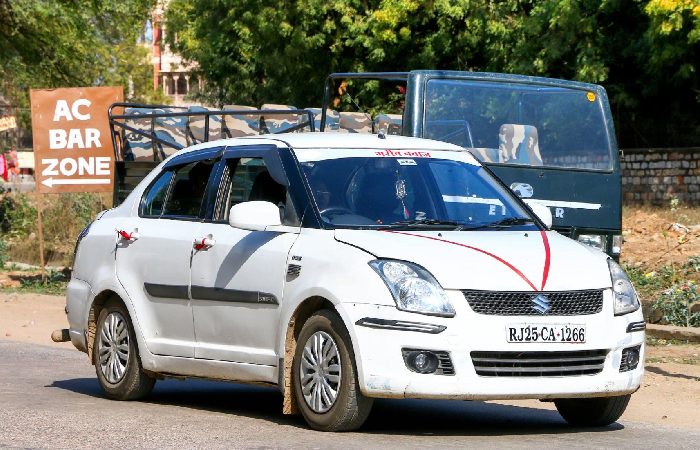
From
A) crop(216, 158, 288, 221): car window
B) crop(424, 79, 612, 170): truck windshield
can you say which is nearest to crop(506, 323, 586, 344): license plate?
crop(216, 158, 288, 221): car window

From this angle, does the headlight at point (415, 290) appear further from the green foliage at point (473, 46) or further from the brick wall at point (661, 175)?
the brick wall at point (661, 175)

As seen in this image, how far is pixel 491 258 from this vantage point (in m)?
8.27

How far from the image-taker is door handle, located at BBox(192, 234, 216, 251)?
9500 millimetres

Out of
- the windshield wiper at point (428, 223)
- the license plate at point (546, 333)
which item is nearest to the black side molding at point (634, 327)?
the license plate at point (546, 333)

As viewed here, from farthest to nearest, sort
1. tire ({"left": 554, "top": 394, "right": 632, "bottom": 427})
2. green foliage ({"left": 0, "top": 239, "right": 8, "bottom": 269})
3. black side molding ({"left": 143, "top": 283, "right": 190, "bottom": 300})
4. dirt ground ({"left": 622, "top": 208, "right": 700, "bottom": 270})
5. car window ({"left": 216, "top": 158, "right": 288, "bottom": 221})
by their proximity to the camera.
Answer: green foliage ({"left": 0, "top": 239, "right": 8, "bottom": 269}), dirt ground ({"left": 622, "top": 208, "right": 700, "bottom": 270}), black side molding ({"left": 143, "top": 283, "right": 190, "bottom": 300}), car window ({"left": 216, "top": 158, "right": 288, "bottom": 221}), tire ({"left": 554, "top": 394, "right": 632, "bottom": 427})

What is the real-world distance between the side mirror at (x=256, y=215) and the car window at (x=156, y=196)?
162 cm

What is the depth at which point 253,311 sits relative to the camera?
9062 millimetres

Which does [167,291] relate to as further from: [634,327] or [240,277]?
[634,327]

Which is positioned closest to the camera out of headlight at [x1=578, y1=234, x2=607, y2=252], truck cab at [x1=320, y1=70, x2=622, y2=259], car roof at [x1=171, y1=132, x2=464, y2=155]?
car roof at [x1=171, y1=132, x2=464, y2=155]

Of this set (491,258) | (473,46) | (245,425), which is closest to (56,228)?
(473,46)

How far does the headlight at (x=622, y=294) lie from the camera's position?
8523 millimetres

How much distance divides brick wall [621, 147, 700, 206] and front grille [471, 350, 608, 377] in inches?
915

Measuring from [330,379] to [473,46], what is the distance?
94.0 feet

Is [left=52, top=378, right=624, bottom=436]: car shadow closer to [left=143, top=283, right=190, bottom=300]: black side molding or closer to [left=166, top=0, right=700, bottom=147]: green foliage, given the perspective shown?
[left=143, top=283, right=190, bottom=300]: black side molding
